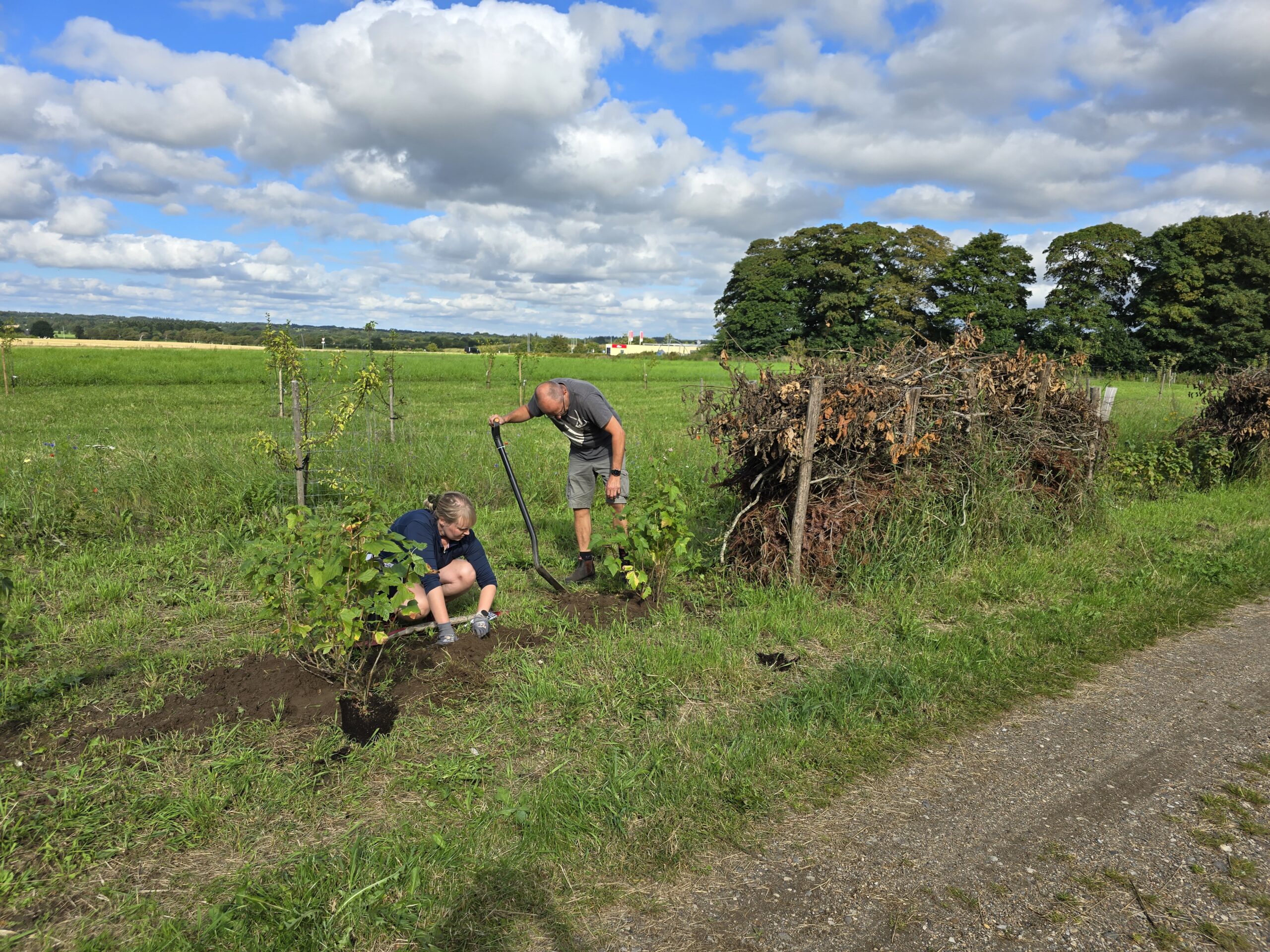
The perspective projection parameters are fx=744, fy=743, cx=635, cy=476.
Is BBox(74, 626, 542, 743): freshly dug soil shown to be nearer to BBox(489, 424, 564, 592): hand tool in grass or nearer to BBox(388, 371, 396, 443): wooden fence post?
BBox(489, 424, 564, 592): hand tool in grass

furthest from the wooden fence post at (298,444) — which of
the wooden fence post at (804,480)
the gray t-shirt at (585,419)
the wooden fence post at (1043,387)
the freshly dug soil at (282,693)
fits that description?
the wooden fence post at (1043,387)

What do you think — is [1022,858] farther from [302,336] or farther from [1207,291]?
[1207,291]

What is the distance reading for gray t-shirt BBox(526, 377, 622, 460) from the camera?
6398 millimetres

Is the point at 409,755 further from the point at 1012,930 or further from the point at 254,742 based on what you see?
the point at 1012,930

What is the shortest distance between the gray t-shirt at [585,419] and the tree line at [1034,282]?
36791 millimetres

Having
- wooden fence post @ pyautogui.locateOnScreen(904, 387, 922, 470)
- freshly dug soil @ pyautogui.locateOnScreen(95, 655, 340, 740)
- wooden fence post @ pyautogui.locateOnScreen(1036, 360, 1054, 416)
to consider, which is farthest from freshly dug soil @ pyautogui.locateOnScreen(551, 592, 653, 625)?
wooden fence post @ pyautogui.locateOnScreen(1036, 360, 1054, 416)

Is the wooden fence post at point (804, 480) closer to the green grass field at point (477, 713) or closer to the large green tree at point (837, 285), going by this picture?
the green grass field at point (477, 713)

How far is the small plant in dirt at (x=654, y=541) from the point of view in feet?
19.0

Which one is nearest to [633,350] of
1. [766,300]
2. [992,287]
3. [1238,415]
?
[766,300]

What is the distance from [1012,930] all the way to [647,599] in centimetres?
365

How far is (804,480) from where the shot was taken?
5832 millimetres

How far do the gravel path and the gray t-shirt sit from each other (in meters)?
3.72

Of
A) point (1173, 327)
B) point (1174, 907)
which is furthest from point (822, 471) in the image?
point (1173, 327)

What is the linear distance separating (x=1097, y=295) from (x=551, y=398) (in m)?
60.9
